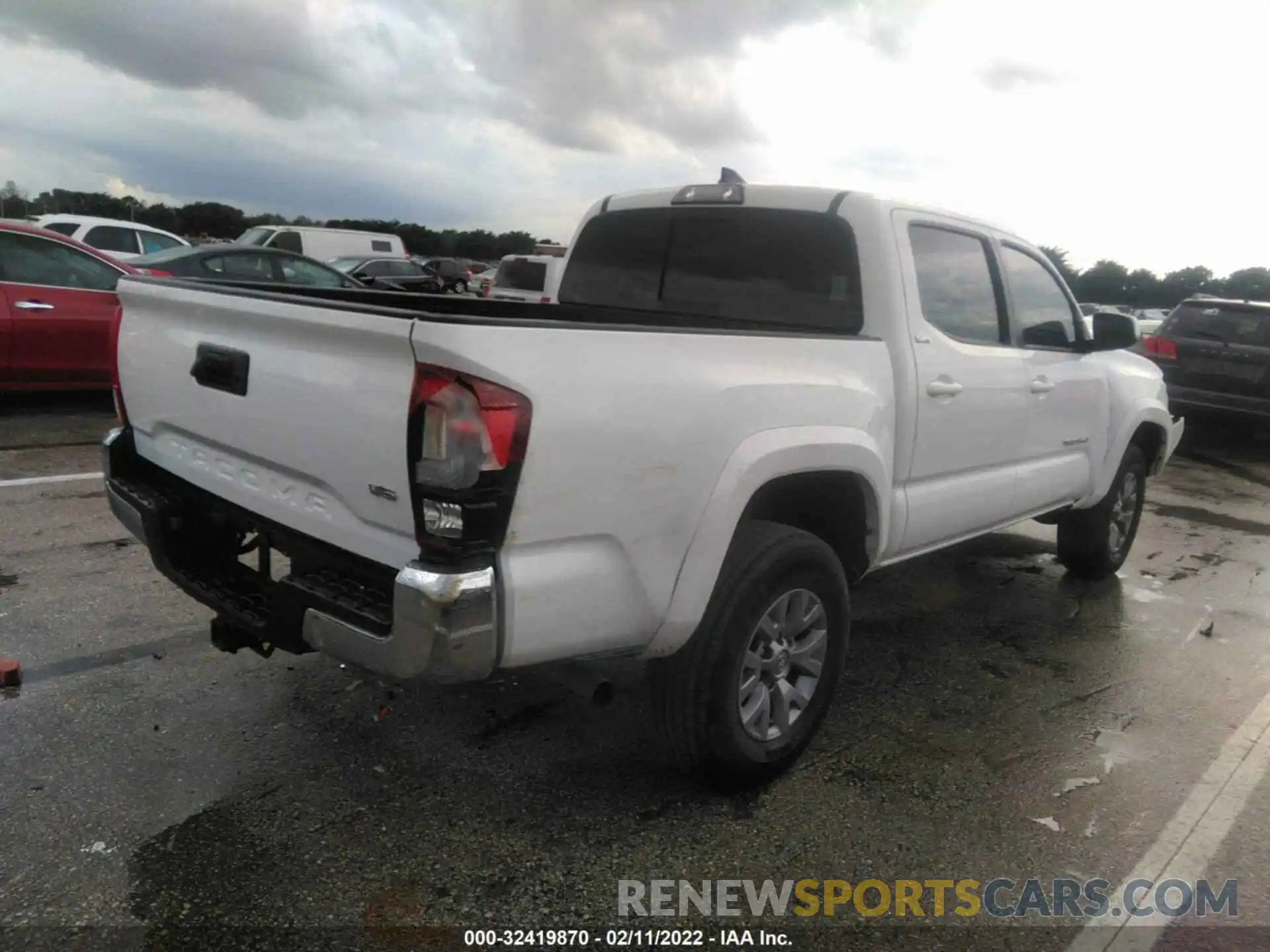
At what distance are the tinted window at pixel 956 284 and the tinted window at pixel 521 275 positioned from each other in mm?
12622

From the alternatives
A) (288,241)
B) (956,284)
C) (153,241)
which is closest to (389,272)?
(288,241)

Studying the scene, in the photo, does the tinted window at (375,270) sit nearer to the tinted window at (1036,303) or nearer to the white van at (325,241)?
the white van at (325,241)

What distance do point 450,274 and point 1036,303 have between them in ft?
88.0

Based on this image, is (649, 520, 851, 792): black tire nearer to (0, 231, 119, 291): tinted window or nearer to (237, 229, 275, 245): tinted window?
(0, 231, 119, 291): tinted window

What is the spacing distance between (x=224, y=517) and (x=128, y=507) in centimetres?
45

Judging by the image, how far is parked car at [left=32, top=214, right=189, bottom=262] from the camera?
1391 centimetres

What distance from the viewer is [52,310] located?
762 centimetres

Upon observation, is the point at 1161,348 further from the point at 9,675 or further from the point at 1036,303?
the point at 9,675

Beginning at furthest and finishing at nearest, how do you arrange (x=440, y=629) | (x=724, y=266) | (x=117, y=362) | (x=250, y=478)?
(x=724, y=266), (x=117, y=362), (x=250, y=478), (x=440, y=629)

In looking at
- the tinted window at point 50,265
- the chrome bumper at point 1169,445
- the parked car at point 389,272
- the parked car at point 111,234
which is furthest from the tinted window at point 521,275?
the chrome bumper at point 1169,445

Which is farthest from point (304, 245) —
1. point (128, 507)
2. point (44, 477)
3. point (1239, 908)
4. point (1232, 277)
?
point (1232, 277)

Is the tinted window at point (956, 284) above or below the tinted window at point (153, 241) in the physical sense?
above

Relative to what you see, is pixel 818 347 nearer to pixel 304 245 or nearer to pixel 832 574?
pixel 832 574

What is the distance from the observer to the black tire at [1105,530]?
17.4 feet
